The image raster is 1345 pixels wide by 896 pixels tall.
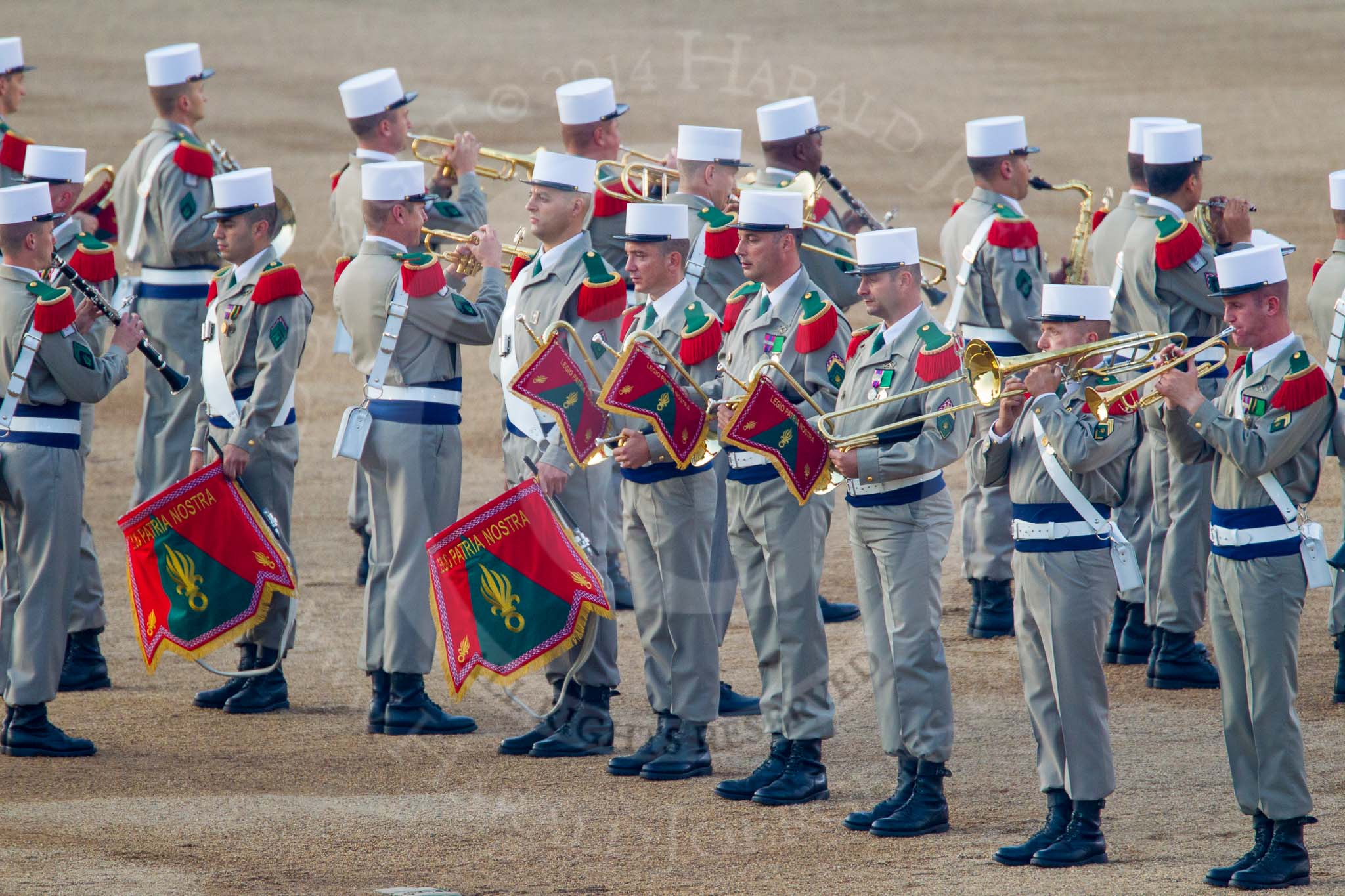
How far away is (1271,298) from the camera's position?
21.9ft

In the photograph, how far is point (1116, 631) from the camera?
977cm

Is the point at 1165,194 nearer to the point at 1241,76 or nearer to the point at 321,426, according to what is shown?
the point at 321,426

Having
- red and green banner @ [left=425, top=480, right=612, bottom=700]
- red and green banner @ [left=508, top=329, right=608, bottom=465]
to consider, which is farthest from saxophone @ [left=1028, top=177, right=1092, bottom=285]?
red and green banner @ [left=425, top=480, right=612, bottom=700]

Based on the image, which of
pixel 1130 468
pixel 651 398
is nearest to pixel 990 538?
pixel 1130 468

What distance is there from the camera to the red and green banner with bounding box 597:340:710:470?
773cm

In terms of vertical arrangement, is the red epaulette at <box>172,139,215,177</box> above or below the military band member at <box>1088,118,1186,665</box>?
above

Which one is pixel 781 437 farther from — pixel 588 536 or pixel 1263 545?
pixel 1263 545

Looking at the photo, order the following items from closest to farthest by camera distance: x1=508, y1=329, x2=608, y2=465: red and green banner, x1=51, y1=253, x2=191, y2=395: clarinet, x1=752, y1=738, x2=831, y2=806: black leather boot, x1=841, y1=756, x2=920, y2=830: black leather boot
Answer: x1=841, y1=756, x2=920, y2=830: black leather boot
x1=752, y1=738, x2=831, y2=806: black leather boot
x1=508, y1=329, x2=608, y2=465: red and green banner
x1=51, y1=253, x2=191, y2=395: clarinet

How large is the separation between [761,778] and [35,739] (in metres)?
3.23

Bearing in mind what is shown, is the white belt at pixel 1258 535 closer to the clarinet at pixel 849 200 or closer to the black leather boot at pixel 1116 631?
the black leather boot at pixel 1116 631

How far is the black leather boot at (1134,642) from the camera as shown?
9633mm

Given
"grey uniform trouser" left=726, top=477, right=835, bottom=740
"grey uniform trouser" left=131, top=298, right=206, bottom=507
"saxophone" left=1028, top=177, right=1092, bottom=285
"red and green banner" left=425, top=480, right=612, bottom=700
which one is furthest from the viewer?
"grey uniform trouser" left=131, top=298, right=206, bottom=507

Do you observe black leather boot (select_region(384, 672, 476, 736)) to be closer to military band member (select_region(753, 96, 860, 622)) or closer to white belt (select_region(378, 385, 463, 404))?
white belt (select_region(378, 385, 463, 404))

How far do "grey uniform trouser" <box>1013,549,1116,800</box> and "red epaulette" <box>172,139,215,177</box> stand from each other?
5814 mm
